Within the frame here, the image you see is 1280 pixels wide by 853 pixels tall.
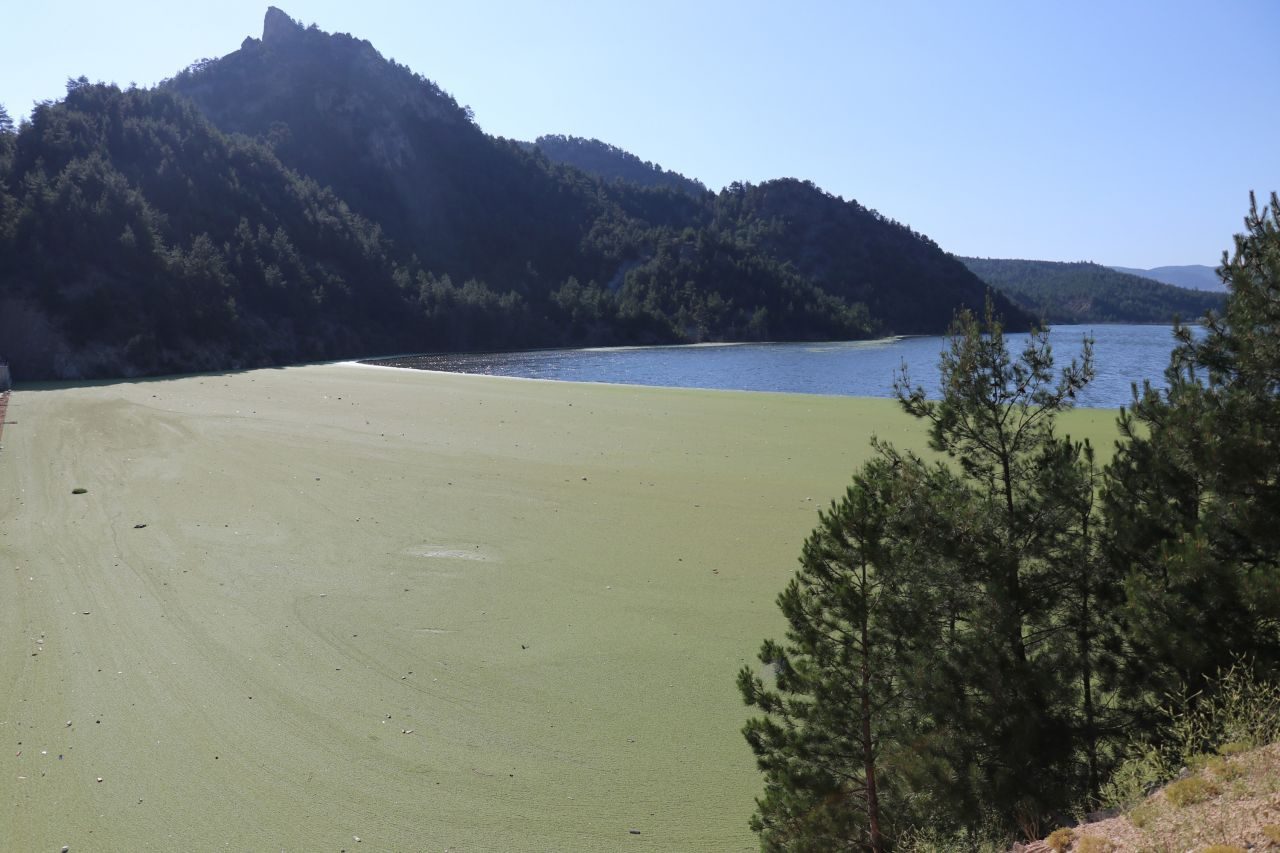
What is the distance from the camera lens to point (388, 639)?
6.41 metres

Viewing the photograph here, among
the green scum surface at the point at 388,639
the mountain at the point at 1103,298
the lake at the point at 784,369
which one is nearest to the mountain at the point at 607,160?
the mountain at the point at 1103,298

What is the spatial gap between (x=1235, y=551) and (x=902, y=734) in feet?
5.77

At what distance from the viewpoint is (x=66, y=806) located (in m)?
4.24

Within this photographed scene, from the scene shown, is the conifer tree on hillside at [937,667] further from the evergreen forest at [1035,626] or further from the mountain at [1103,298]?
the mountain at [1103,298]

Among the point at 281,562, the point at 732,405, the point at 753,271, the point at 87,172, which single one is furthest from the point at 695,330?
the point at 281,562

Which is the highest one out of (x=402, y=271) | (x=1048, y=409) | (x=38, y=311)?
(x=402, y=271)

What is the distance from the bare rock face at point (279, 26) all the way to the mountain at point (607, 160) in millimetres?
70933

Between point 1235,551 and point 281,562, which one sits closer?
point 1235,551

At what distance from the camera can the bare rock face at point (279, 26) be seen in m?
96.3

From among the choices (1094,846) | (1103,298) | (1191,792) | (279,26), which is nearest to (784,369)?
(1191,792)

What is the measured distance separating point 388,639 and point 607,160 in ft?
564

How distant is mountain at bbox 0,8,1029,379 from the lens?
4084 cm

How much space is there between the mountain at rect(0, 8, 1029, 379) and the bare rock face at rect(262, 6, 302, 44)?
0.89 feet

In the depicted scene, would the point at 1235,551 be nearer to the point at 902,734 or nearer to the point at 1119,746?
the point at 1119,746
